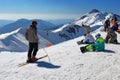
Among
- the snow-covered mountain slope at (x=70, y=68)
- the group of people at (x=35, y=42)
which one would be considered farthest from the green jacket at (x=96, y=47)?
the snow-covered mountain slope at (x=70, y=68)

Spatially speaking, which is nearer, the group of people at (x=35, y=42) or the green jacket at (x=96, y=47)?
the group of people at (x=35, y=42)

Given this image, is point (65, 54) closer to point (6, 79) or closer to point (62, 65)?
point (62, 65)

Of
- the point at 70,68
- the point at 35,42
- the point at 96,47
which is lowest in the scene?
the point at 70,68

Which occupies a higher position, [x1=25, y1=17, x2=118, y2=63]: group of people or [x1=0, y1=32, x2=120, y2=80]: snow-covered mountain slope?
[x1=25, y1=17, x2=118, y2=63]: group of people

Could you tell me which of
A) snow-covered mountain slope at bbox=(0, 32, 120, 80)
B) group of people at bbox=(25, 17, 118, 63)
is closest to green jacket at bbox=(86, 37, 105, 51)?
group of people at bbox=(25, 17, 118, 63)

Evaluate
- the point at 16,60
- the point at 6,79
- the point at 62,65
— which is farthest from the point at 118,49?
the point at 6,79

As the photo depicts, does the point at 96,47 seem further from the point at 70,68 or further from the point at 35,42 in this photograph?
the point at 70,68

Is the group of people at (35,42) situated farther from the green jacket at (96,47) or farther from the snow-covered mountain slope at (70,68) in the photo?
the snow-covered mountain slope at (70,68)

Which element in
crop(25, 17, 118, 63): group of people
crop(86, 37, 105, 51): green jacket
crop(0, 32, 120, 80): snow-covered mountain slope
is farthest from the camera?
crop(86, 37, 105, 51): green jacket

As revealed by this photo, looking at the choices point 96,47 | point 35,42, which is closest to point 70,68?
point 35,42

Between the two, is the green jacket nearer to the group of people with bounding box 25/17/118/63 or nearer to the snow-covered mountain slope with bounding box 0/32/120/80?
the group of people with bounding box 25/17/118/63

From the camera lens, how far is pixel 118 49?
22.1 m

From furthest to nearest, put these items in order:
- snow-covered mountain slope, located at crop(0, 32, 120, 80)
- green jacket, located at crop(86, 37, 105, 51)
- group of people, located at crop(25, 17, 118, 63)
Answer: green jacket, located at crop(86, 37, 105, 51) < group of people, located at crop(25, 17, 118, 63) < snow-covered mountain slope, located at crop(0, 32, 120, 80)

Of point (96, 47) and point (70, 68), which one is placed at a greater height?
point (96, 47)
